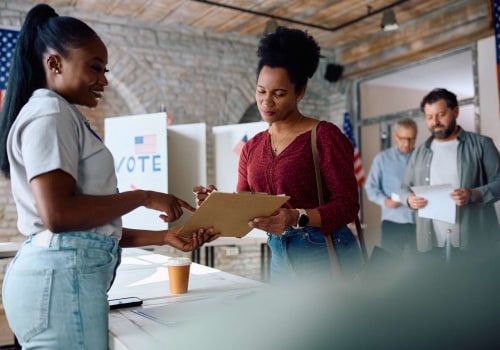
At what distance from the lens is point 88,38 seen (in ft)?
3.20

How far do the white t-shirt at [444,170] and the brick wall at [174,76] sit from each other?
3.20 m

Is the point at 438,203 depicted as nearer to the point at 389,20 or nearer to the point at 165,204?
the point at 165,204

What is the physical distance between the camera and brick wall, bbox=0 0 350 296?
5.52 metres

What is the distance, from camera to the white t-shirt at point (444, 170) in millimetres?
2975

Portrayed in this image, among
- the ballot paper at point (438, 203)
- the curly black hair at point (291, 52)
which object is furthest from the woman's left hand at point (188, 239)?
the ballot paper at point (438, 203)

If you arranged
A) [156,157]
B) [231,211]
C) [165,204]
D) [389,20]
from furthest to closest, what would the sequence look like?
[389,20] → [156,157] → [231,211] → [165,204]

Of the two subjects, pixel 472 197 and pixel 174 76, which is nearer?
pixel 472 197

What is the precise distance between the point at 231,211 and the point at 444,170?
7.20ft

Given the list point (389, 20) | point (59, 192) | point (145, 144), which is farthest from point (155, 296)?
point (389, 20)

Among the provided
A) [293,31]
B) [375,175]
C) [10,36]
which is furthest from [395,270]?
[10,36]

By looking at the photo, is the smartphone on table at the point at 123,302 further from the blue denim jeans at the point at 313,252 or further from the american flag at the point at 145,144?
the american flag at the point at 145,144

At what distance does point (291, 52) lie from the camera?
1.61m

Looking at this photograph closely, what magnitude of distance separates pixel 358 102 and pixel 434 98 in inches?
159

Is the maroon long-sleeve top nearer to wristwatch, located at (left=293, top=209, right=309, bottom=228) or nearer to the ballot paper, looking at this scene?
wristwatch, located at (left=293, top=209, right=309, bottom=228)
